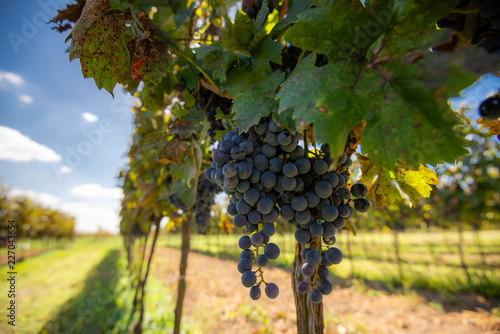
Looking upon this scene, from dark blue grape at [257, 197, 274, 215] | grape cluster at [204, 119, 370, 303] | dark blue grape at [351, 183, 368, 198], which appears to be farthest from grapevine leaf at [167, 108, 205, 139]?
dark blue grape at [351, 183, 368, 198]

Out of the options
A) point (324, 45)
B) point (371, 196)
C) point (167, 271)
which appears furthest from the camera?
point (167, 271)

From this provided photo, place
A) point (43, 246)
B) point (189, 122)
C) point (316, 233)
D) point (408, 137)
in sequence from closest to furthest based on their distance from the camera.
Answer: point (408, 137) < point (316, 233) < point (189, 122) < point (43, 246)

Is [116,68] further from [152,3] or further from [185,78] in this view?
[152,3]

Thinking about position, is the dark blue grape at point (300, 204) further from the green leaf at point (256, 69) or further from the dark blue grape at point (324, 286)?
the green leaf at point (256, 69)

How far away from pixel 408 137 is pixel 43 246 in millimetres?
50175

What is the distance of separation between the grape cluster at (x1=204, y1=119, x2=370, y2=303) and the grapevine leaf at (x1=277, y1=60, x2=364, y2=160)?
0.83 ft

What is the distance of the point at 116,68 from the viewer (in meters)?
1.21

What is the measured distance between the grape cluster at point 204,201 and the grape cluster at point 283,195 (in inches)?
57.6

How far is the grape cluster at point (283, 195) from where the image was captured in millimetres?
979

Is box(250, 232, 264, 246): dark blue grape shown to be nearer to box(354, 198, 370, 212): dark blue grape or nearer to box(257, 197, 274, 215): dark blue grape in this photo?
box(257, 197, 274, 215): dark blue grape

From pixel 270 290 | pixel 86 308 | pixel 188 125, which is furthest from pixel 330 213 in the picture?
pixel 86 308

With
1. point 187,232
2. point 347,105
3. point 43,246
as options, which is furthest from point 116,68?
point 43,246

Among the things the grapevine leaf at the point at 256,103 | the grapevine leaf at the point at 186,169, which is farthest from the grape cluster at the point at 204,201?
the grapevine leaf at the point at 256,103

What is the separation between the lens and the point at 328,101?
0.69 meters
